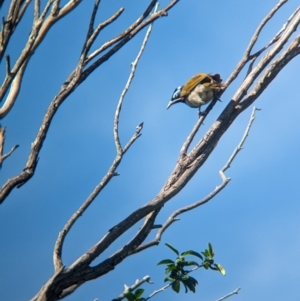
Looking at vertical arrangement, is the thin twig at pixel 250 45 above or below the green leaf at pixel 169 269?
above

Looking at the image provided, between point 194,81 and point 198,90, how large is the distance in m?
0.38

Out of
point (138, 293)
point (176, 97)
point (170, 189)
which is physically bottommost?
point (138, 293)

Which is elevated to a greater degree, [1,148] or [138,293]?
[1,148]

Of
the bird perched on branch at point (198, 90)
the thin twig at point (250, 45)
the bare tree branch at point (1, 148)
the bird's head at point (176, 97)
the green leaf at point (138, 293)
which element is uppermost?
the bird's head at point (176, 97)

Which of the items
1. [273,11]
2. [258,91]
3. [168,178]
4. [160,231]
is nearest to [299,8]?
[273,11]

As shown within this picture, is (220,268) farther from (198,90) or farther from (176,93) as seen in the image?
(176,93)

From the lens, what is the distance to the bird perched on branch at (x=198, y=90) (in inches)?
263

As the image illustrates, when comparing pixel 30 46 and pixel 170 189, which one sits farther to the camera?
pixel 170 189

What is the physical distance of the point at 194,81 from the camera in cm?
740

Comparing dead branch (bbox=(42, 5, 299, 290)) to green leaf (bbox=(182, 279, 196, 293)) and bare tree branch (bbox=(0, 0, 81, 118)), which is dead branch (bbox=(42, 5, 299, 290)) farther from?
bare tree branch (bbox=(0, 0, 81, 118))

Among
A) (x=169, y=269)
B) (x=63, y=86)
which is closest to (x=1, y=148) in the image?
(x=63, y=86)

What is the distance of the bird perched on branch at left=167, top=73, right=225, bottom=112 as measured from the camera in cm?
667

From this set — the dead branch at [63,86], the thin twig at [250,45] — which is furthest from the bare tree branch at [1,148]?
the thin twig at [250,45]

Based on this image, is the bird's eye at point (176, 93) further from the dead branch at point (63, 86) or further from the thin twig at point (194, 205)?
the dead branch at point (63, 86)
